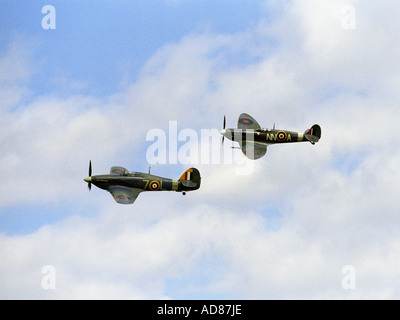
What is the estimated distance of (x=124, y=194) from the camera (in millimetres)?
76000

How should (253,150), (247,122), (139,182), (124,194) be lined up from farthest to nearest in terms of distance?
1. (247,122)
2. (253,150)
3. (139,182)
4. (124,194)

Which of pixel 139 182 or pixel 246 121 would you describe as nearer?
pixel 139 182

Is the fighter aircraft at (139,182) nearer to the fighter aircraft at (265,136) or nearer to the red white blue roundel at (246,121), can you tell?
the fighter aircraft at (265,136)

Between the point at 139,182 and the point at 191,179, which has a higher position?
the point at 191,179

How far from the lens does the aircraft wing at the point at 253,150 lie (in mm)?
82812

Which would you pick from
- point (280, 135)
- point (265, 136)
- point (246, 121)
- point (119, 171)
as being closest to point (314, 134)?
point (280, 135)

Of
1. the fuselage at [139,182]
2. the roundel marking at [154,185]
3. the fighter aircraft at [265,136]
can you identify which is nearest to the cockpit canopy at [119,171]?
the fuselage at [139,182]

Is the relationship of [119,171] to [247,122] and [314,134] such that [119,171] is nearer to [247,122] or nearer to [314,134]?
[247,122]

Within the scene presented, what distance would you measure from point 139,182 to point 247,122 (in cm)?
1800

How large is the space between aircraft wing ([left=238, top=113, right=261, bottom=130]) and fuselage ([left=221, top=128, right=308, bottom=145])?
65.1 inches

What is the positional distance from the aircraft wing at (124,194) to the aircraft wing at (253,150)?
45.8 feet

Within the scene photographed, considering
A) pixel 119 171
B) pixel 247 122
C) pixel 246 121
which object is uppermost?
pixel 246 121
